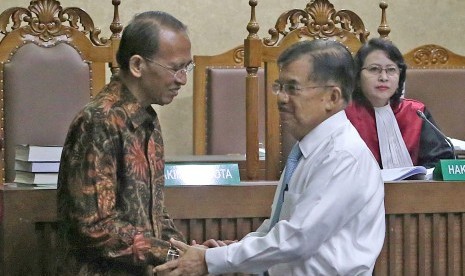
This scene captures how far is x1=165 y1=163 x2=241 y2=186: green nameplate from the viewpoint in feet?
10.1

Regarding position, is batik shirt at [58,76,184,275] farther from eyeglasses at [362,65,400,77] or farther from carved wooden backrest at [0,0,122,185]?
carved wooden backrest at [0,0,122,185]

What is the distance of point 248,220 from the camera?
312 centimetres

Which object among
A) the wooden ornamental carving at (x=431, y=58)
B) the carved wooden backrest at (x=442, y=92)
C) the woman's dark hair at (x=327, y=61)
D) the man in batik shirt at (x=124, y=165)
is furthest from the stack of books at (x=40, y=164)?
the wooden ornamental carving at (x=431, y=58)

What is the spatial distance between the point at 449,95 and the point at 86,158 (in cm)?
355

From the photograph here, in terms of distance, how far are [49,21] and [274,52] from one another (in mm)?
1178

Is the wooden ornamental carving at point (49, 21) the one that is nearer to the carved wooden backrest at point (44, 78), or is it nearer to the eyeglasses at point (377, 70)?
the carved wooden backrest at point (44, 78)

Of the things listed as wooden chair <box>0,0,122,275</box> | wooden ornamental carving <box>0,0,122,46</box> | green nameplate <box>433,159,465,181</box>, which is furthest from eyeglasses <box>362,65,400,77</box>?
wooden chair <box>0,0,122,275</box>

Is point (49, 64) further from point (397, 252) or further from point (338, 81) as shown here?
point (338, 81)

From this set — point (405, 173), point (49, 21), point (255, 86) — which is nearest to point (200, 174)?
point (255, 86)

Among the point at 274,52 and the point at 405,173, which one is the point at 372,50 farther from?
the point at 405,173

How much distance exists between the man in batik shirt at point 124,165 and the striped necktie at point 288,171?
0.94ft

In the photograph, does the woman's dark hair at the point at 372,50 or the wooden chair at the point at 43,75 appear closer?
the woman's dark hair at the point at 372,50

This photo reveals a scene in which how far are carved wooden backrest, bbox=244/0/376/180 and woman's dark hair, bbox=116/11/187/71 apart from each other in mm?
1337

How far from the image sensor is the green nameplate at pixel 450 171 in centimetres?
327
